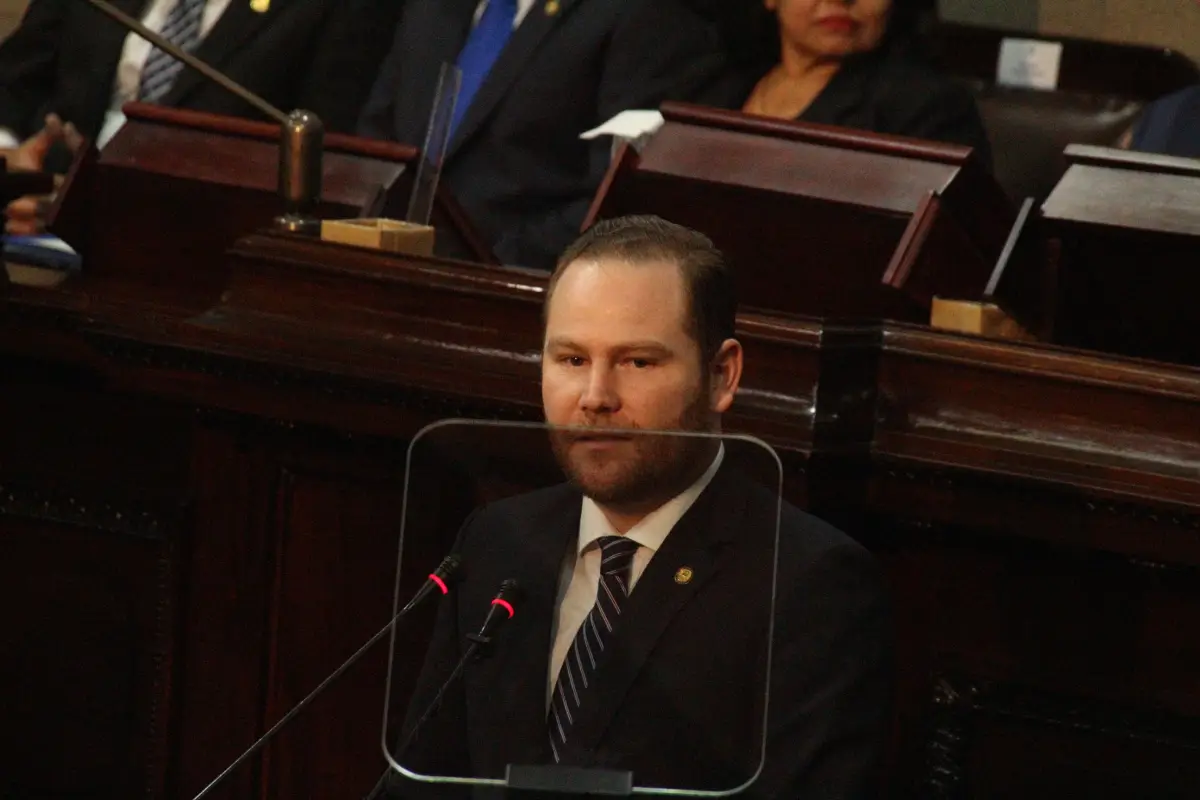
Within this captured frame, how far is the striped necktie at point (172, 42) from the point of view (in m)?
3.97

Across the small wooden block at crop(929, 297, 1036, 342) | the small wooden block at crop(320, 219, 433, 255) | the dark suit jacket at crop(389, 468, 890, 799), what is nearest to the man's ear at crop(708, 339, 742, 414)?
the dark suit jacket at crop(389, 468, 890, 799)

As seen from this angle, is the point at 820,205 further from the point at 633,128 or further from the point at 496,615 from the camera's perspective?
the point at 496,615

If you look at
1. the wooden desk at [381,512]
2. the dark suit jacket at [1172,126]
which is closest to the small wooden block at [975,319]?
the wooden desk at [381,512]

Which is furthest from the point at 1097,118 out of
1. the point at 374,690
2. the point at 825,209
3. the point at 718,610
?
the point at 718,610

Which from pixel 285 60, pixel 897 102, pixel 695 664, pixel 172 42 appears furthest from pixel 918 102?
pixel 695 664

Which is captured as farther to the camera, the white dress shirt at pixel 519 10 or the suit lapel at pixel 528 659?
the white dress shirt at pixel 519 10

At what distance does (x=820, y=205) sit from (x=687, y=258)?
83cm

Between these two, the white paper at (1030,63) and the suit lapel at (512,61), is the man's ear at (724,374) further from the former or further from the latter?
the white paper at (1030,63)

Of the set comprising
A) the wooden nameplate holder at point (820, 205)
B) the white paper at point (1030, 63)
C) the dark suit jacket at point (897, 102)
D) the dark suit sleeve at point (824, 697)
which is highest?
the white paper at point (1030, 63)

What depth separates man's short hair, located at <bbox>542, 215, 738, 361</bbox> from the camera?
64.5 inches

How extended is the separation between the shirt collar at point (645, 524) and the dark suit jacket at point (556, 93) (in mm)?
1877

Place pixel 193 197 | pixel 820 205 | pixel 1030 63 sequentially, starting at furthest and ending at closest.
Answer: pixel 1030 63
pixel 193 197
pixel 820 205

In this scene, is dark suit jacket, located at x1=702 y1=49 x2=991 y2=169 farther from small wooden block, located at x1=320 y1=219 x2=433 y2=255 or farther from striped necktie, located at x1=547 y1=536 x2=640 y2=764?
striped necktie, located at x1=547 y1=536 x2=640 y2=764

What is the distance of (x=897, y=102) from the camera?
317 centimetres
